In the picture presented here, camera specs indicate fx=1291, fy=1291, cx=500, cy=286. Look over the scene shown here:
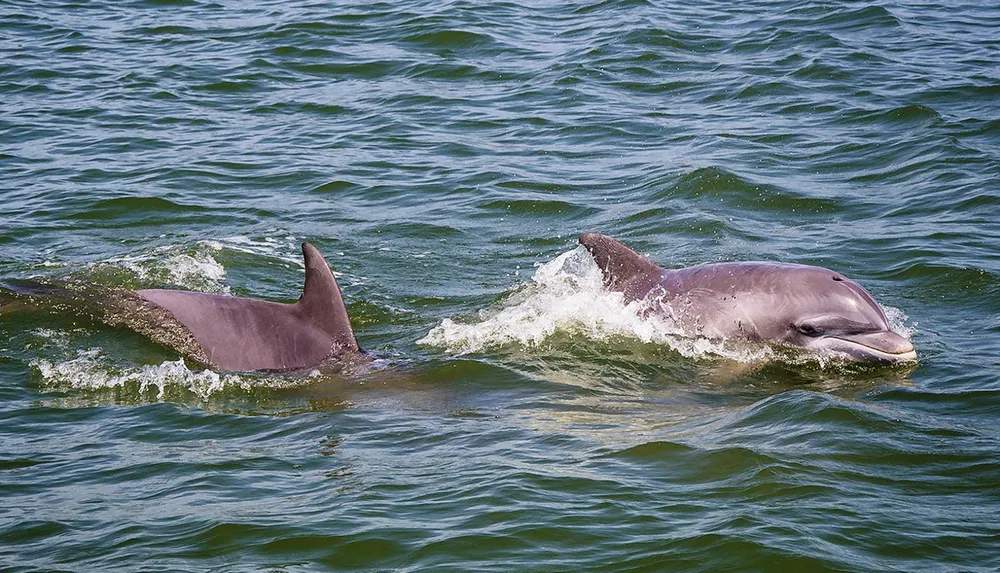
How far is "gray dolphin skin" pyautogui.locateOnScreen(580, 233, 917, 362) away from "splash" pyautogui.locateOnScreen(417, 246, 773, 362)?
0.33ft

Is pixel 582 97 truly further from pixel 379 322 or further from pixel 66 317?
pixel 66 317

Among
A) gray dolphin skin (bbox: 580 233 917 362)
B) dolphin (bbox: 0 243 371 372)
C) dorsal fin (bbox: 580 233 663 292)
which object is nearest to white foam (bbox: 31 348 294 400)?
dolphin (bbox: 0 243 371 372)

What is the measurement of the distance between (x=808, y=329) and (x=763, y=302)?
A: 450mm

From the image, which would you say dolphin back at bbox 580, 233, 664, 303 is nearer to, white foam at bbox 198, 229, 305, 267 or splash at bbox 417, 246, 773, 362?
splash at bbox 417, 246, 773, 362

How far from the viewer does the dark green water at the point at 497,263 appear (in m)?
7.81

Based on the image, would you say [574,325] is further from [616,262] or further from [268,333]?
[268,333]

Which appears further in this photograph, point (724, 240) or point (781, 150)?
point (781, 150)

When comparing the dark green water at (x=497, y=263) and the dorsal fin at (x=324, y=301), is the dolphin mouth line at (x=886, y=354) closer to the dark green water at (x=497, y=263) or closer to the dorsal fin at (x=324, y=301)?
the dark green water at (x=497, y=263)

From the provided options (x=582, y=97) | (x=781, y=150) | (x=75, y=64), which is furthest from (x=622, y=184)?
(x=75, y=64)

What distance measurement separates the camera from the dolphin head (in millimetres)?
10281

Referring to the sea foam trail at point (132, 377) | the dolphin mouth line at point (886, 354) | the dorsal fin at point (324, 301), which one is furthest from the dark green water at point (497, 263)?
the dorsal fin at point (324, 301)

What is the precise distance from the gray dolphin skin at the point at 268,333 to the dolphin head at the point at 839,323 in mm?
3632

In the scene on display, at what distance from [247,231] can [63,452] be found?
636 cm

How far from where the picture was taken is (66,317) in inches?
469
